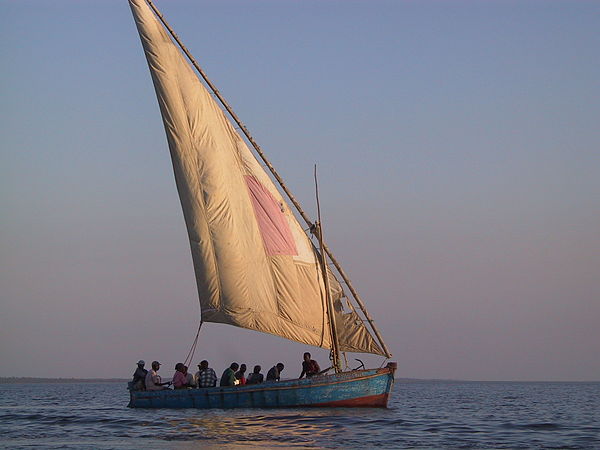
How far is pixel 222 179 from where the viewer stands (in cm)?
3231

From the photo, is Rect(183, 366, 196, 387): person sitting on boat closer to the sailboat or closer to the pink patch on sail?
the sailboat

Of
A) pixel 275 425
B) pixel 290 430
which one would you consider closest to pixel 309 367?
pixel 275 425

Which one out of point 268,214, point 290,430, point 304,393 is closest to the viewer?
point 290,430

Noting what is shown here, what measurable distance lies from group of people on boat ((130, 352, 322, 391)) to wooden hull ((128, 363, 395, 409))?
2.59 ft

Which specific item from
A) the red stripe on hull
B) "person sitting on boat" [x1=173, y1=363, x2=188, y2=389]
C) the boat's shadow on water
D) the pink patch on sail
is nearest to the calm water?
the boat's shadow on water

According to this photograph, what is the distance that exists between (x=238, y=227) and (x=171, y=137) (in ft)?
12.8

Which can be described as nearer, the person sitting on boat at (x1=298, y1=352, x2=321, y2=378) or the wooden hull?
the wooden hull

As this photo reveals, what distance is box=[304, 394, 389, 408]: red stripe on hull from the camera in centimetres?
3041

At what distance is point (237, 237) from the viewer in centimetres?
3231

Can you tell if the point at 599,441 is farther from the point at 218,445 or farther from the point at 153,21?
→ the point at 153,21

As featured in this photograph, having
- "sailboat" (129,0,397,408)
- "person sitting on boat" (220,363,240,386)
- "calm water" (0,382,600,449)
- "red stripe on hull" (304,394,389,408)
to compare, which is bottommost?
"calm water" (0,382,600,449)

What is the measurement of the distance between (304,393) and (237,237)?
5.92 m

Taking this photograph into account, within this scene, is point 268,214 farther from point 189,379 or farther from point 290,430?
point 290,430

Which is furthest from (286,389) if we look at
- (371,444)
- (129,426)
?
(371,444)
